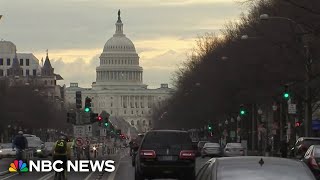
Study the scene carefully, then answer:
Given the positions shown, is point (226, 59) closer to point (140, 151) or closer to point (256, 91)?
point (256, 91)

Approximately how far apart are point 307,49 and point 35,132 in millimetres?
94040

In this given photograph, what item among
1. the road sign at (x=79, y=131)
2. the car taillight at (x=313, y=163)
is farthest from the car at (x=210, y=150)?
the car taillight at (x=313, y=163)

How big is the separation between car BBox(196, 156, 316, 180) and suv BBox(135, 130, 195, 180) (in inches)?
665

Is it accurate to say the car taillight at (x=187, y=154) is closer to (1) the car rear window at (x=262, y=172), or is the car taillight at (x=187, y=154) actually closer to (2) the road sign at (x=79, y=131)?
(1) the car rear window at (x=262, y=172)

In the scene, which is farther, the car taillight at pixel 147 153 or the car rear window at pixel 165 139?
the car rear window at pixel 165 139

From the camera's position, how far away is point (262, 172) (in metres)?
12.1

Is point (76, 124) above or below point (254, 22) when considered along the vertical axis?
below

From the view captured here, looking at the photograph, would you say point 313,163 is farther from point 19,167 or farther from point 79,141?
point 79,141

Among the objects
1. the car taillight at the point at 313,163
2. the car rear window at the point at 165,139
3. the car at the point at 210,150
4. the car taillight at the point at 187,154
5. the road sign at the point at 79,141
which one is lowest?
the car at the point at 210,150

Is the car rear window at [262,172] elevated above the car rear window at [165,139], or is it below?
below

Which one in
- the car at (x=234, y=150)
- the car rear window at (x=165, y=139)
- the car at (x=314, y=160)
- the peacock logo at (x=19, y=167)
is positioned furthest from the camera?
the car at (x=234, y=150)

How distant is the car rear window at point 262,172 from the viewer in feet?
39.5

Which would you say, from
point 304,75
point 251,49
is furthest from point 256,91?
point 304,75

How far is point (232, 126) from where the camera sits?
4365 inches
